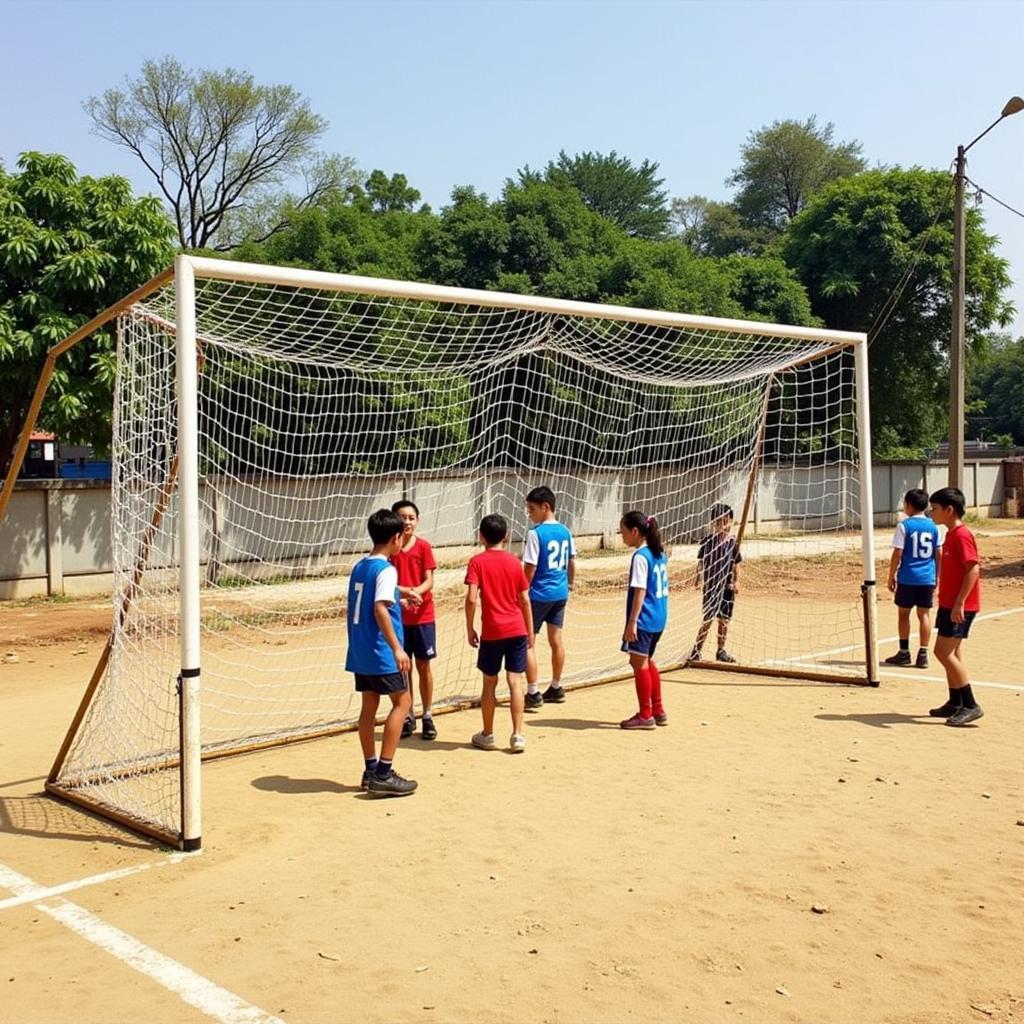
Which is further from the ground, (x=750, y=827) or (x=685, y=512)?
(x=685, y=512)

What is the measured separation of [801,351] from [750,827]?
20.2 ft

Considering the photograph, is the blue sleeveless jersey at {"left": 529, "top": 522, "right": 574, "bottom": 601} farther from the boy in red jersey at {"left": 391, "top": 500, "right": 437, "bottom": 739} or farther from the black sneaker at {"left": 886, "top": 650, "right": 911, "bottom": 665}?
the black sneaker at {"left": 886, "top": 650, "right": 911, "bottom": 665}

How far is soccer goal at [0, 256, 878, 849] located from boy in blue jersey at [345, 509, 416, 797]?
933 mm

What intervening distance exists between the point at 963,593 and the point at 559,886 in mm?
4152

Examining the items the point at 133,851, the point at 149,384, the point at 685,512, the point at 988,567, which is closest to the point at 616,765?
the point at 133,851

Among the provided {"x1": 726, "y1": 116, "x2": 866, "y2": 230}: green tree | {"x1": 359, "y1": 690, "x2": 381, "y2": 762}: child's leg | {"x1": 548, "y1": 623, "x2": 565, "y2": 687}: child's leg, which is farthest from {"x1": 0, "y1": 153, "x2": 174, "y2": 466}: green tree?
{"x1": 726, "y1": 116, "x2": 866, "y2": 230}: green tree

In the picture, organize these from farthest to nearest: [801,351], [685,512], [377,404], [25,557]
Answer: [685,512] → [377,404] → [25,557] → [801,351]

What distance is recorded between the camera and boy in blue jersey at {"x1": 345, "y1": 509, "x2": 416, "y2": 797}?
240 inches

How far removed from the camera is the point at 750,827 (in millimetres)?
5832

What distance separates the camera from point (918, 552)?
10.2 metres

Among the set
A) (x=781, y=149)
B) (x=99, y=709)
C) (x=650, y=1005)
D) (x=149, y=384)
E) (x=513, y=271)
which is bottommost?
(x=650, y=1005)

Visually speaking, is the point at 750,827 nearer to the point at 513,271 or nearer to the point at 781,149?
the point at 513,271

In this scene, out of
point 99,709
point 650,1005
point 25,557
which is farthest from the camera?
point 25,557

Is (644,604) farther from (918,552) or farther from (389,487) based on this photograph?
(389,487)
